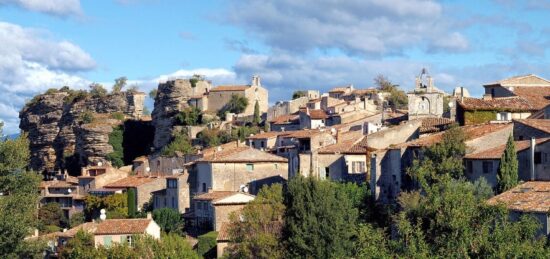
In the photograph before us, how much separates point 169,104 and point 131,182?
25.9 metres

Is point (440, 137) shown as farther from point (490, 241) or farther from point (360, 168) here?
point (490, 241)

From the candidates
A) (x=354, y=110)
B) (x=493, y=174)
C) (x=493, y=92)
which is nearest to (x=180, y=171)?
(x=354, y=110)

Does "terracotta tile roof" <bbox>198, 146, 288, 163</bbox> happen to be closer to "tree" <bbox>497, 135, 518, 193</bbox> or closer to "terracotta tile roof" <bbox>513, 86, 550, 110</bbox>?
"terracotta tile roof" <bbox>513, 86, 550, 110</bbox>

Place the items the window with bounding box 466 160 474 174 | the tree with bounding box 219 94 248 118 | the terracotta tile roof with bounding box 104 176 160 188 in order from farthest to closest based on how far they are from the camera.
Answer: the tree with bounding box 219 94 248 118 < the terracotta tile roof with bounding box 104 176 160 188 < the window with bounding box 466 160 474 174

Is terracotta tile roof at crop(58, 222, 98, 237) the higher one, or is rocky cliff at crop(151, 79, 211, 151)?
rocky cliff at crop(151, 79, 211, 151)

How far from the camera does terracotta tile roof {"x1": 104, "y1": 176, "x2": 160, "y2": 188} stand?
264ft

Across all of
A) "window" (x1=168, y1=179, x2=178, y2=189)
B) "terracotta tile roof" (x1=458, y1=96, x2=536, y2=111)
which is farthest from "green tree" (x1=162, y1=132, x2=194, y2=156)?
"terracotta tile roof" (x1=458, y1=96, x2=536, y2=111)

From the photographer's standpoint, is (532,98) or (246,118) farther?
(246,118)

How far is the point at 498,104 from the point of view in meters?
61.4

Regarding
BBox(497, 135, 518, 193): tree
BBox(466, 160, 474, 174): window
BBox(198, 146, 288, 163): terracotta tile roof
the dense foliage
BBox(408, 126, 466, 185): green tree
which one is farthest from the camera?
BBox(198, 146, 288, 163): terracotta tile roof

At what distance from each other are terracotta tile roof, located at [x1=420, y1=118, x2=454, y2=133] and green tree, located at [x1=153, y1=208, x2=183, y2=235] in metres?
15.5

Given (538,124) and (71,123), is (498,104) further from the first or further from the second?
(71,123)

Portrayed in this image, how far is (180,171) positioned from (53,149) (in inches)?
1538

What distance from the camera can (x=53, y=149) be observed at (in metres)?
116
